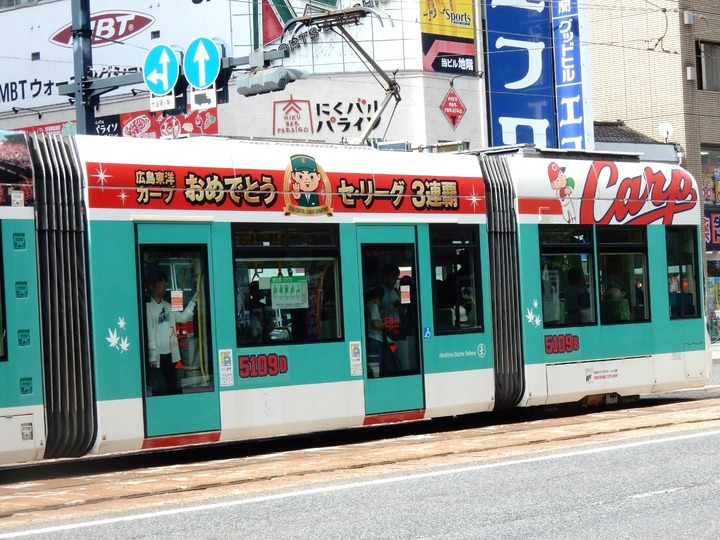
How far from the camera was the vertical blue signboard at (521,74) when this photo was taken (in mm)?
31656

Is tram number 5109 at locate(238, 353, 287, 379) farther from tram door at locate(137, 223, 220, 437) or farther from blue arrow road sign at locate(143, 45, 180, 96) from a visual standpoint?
blue arrow road sign at locate(143, 45, 180, 96)

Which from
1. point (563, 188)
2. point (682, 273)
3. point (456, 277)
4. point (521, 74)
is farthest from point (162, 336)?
point (521, 74)

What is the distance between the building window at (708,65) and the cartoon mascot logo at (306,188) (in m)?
25.6

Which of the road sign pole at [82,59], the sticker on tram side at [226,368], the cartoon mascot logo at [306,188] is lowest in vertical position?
the sticker on tram side at [226,368]

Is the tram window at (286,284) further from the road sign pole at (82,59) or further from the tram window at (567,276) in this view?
the road sign pole at (82,59)

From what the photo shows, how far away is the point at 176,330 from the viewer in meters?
12.2

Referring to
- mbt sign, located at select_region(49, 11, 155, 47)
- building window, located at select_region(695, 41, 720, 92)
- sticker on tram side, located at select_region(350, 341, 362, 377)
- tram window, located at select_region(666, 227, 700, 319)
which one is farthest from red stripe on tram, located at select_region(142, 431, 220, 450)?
building window, located at select_region(695, 41, 720, 92)

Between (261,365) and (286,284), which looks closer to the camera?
(261,365)

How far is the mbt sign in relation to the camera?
3294 centimetres

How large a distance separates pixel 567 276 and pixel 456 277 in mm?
1866

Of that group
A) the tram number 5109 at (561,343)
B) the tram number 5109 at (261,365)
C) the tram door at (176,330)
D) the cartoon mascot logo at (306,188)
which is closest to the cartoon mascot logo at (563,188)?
the tram number 5109 at (561,343)

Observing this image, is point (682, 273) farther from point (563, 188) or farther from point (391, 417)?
point (391, 417)

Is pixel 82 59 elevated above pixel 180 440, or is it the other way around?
pixel 82 59

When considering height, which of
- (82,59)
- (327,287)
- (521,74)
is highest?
(521,74)
